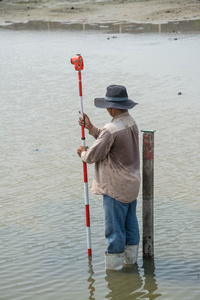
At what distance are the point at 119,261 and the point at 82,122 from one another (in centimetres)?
133

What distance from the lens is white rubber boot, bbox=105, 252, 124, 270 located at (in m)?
5.29

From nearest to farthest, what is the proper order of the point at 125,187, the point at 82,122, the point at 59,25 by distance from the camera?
the point at 125,187 → the point at 82,122 → the point at 59,25

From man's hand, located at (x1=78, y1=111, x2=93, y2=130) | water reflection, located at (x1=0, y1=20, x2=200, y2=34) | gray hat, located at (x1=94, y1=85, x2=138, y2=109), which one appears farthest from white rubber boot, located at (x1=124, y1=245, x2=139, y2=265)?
water reflection, located at (x1=0, y1=20, x2=200, y2=34)

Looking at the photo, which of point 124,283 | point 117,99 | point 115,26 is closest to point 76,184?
point 124,283

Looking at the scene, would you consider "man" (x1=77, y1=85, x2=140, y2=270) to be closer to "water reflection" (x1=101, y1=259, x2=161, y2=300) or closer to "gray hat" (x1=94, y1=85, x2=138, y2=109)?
"gray hat" (x1=94, y1=85, x2=138, y2=109)

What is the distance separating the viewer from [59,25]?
3800 cm

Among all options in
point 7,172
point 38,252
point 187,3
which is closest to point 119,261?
point 38,252

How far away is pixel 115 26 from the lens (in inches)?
1387

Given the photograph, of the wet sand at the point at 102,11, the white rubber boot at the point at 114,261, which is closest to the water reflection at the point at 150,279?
the white rubber boot at the point at 114,261

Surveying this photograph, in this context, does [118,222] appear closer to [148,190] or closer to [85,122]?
[148,190]

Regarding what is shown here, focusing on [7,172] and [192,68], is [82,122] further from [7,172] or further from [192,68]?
[192,68]

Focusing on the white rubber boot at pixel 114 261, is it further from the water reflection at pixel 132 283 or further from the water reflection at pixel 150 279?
the water reflection at pixel 150 279

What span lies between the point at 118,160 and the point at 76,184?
318cm

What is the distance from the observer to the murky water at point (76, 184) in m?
5.31
